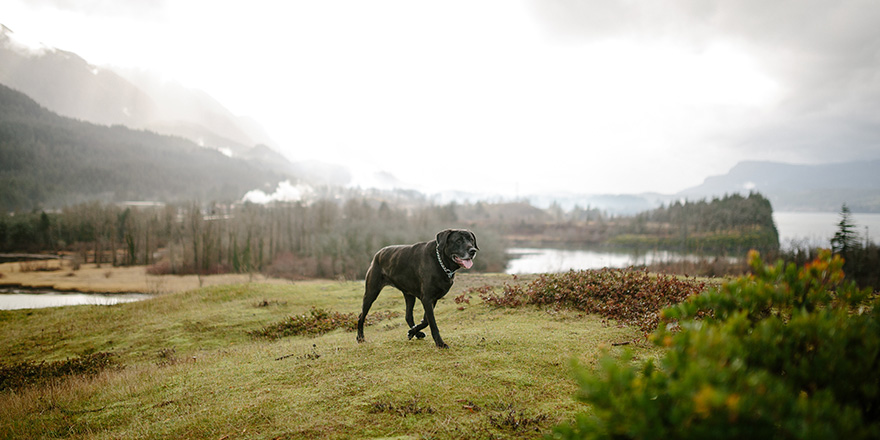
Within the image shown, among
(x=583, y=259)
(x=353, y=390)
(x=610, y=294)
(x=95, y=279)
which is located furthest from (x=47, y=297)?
(x=583, y=259)

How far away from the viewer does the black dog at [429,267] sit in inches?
281

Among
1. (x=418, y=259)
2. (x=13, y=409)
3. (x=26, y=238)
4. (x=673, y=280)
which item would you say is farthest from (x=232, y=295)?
(x=26, y=238)

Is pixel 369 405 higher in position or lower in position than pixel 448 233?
lower

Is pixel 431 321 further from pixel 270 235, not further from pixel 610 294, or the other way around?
pixel 270 235

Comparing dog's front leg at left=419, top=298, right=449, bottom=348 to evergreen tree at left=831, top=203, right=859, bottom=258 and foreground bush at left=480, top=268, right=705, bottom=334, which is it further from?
evergreen tree at left=831, top=203, right=859, bottom=258

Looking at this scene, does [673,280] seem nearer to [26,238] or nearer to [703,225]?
[703,225]

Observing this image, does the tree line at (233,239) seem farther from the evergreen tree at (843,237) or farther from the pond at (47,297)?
the evergreen tree at (843,237)

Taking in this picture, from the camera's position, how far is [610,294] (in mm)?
11320

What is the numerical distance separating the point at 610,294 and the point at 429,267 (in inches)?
255

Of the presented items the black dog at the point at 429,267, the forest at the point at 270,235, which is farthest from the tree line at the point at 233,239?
the black dog at the point at 429,267

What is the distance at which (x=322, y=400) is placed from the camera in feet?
18.0

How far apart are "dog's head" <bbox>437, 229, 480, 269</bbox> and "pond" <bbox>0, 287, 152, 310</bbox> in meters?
49.0

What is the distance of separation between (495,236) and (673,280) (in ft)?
211

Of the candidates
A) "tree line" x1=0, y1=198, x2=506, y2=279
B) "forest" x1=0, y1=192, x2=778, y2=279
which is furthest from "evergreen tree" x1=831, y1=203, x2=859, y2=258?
"tree line" x1=0, y1=198, x2=506, y2=279
